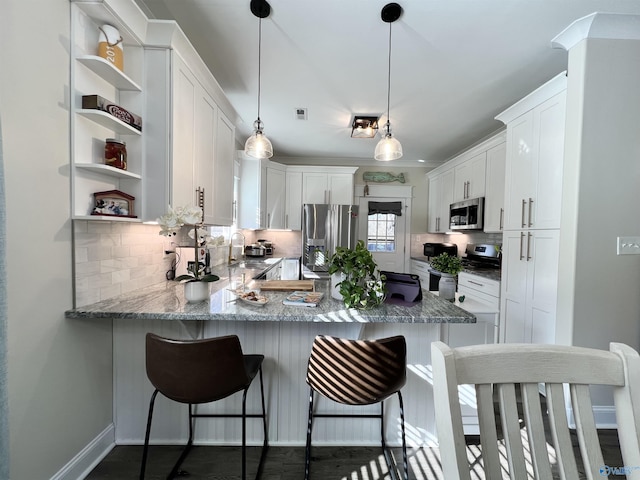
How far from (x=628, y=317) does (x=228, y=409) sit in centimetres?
263

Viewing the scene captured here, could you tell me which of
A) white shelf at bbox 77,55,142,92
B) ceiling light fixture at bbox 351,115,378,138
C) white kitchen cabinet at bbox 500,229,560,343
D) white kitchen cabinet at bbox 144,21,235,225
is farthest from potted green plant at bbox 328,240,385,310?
ceiling light fixture at bbox 351,115,378,138

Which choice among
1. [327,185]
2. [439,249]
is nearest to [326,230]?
[327,185]

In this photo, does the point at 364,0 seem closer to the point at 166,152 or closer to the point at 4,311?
the point at 166,152

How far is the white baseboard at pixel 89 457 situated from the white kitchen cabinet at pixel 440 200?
4.41 m

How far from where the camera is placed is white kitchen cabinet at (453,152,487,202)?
345cm

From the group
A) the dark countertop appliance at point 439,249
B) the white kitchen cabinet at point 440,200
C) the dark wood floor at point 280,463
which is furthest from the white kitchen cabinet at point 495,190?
the dark wood floor at point 280,463

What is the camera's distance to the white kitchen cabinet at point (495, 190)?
3070mm

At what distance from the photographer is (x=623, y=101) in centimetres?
179

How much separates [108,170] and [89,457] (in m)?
1.50

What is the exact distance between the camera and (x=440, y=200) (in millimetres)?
4578

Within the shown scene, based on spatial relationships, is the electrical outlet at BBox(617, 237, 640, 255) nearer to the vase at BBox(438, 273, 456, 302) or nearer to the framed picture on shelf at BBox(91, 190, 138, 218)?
the vase at BBox(438, 273, 456, 302)

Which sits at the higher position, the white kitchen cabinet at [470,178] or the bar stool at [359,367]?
the white kitchen cabinet at [470,178]

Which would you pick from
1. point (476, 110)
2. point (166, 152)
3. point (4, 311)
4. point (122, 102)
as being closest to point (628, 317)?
point (476, 110)

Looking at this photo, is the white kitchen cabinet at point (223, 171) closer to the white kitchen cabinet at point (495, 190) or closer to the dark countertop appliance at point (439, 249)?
the white kitchen cabinet at point (495, 190)
